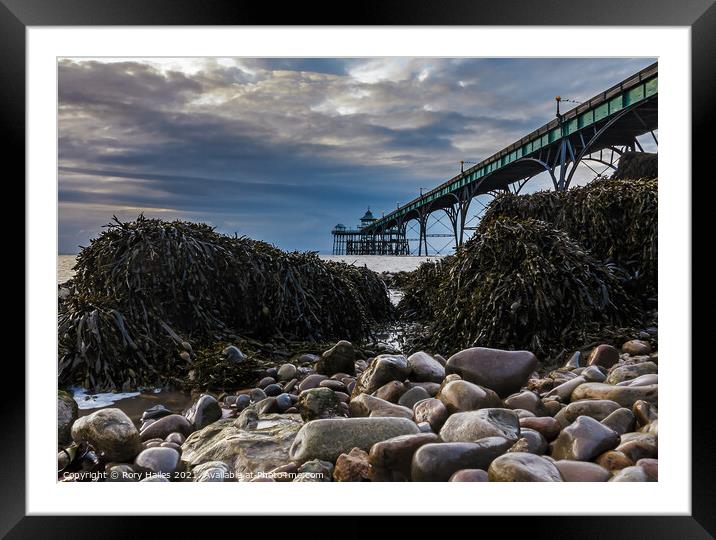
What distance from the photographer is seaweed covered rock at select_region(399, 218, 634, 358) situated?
2.68 m

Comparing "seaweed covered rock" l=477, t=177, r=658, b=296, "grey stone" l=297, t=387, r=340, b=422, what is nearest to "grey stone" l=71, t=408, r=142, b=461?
"grey stone" l=297, t=387, r=340, b=422

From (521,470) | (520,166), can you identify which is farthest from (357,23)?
(521,470)

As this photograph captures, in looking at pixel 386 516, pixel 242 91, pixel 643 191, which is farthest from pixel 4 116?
pixel 643 191

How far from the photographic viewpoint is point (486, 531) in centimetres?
166

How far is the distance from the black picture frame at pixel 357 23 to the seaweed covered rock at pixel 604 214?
1.20m

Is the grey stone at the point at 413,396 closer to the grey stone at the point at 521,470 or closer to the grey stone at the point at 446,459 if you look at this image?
the grey stone at the point at 446,459

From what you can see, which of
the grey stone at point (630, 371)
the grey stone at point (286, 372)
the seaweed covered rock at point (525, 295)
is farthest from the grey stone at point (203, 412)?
the grey stone at point (630, 371)

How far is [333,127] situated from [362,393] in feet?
4.81

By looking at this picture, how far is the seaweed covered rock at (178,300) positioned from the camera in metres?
2.44

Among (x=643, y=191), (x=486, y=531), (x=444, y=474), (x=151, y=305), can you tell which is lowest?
(x=486, y=531)

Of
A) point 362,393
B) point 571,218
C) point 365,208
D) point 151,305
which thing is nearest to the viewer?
point 362,393

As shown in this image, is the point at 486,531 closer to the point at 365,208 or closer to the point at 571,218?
the point at 365,208

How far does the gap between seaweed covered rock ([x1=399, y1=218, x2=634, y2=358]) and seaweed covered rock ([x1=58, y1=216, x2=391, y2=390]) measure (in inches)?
31.5

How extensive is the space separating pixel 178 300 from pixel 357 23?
2.12 meters
